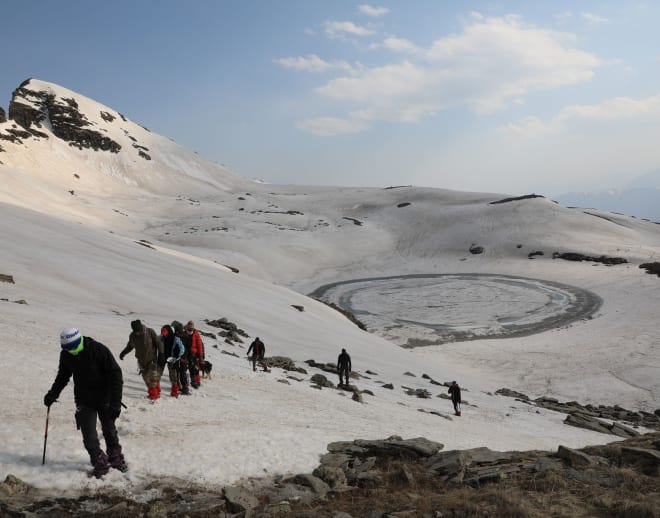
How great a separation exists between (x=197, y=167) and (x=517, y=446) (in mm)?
177358

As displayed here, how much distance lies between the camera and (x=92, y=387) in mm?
7590

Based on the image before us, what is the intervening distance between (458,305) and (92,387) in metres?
57.5

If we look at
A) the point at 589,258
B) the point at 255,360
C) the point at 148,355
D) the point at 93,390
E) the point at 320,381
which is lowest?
the point at 320,381

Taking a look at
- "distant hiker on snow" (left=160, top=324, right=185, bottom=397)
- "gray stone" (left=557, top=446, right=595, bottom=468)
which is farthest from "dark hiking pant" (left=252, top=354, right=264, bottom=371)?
"gray stone" (left=557, top=446, right=595, bottom=468)

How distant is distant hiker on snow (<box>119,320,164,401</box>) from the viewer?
38.1ft

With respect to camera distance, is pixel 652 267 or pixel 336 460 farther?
→ pixel 652 267

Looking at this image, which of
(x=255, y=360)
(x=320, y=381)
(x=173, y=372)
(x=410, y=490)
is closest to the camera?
(x=410, y=490)

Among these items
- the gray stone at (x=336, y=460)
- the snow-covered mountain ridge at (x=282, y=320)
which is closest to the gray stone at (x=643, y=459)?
the snow-covered mountain ridge at (x=282, y=320)

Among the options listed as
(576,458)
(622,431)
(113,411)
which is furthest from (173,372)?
(622,431)

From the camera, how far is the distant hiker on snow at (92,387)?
7547 millimetres

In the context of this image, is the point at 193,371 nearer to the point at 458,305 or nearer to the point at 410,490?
the point at 410,490

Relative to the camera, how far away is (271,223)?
112 metres

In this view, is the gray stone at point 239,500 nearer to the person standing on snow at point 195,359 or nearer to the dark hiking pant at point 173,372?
the dark hiking pant at point 173,372

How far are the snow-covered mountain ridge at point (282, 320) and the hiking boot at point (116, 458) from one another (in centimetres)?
28
